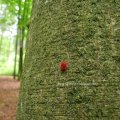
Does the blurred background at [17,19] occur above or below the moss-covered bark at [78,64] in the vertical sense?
above

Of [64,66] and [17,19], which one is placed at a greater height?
[17,19]

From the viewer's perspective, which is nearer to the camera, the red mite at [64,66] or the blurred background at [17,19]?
the red mite at [64,66]

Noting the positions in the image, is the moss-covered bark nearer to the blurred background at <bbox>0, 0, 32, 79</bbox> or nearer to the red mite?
the red mite

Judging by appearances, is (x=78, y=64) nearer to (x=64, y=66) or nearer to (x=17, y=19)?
(x=64, y=66)

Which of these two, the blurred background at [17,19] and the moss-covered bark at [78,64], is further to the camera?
the blurred background at [17,19]

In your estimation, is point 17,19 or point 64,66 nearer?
point 64,66

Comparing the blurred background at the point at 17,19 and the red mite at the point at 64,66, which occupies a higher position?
the blurred background at the point at 17,19

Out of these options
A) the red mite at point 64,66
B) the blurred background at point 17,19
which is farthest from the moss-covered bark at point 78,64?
the blurred background at point 17,19

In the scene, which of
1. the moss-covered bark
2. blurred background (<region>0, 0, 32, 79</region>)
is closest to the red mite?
the moss-covered bark

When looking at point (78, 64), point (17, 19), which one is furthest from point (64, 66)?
point (17, 19)

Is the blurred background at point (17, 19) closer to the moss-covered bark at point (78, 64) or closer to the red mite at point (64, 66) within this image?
the moss-covered bark at point (78, 64)
